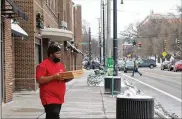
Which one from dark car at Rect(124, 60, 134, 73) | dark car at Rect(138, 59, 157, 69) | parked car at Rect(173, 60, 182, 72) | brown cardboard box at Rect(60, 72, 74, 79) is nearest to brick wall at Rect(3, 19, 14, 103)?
brown cardboard box at Rect(60, 72, 74, 79)

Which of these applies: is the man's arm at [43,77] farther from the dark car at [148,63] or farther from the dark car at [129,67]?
the dark car at [148,63]

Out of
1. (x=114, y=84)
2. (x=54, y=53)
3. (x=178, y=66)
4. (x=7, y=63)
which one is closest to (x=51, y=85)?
(x=54, y=53)

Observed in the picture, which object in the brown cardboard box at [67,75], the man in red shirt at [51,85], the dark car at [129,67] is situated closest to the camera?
the brown cardboard box at [67,75]

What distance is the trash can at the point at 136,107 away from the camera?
8.32 metres

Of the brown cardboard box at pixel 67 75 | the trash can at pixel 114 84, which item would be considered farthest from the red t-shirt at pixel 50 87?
the trash can at pixel 114 84

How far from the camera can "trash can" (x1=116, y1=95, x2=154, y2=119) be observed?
8.32 m

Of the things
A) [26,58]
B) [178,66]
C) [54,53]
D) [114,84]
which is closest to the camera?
[54,53]

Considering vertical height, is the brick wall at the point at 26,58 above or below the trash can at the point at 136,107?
above

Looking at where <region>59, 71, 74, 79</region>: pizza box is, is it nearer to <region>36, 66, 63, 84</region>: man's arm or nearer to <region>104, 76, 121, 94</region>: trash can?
<region>36, 66, 63, 84</region>: man's arm

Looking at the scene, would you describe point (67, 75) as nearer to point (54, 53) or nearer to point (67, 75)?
point (67, 75)

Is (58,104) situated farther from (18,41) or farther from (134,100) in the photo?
(18,41)

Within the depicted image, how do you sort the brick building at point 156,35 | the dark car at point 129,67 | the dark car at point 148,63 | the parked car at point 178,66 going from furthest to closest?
the brick building at point 156,35 → the dark car at point 148,63 → the dark car at point 129,67 → the parked car at point 178,66

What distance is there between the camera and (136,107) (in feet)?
27.4

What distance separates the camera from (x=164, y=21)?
335ft
